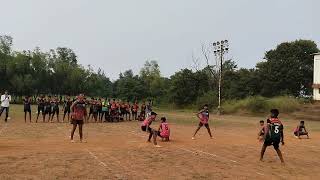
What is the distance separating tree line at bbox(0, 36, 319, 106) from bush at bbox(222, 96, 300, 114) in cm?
770

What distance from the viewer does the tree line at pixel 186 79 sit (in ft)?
242

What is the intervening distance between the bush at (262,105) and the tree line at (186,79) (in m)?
7.70

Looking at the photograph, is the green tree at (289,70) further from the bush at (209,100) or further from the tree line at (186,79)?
the bush at (209,100)

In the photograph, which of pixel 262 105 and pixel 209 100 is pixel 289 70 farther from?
pixel 262 105

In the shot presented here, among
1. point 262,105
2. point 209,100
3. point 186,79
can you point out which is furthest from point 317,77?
point 186,79

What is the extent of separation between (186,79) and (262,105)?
2111 cm

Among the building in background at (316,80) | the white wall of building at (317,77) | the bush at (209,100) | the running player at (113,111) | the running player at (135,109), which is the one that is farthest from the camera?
the bush at (209,100)

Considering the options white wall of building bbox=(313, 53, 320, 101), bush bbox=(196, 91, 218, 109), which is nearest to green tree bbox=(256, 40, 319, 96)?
white wall of building bbox=(313, 53, 320, 101)

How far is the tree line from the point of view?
73.9 meters

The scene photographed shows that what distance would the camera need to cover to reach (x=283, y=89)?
245 feet

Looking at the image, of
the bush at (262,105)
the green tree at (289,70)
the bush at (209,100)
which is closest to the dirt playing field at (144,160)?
the bush at (262,105)

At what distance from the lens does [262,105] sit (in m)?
56.6

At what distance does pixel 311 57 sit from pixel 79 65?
4753 centimetres

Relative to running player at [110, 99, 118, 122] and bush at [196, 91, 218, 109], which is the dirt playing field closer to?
running player at [110, 99, 118, 122]
